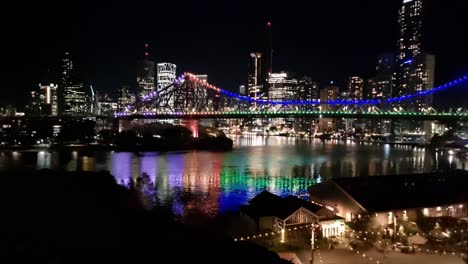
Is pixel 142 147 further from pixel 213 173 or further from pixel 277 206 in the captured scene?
pixel 277 206

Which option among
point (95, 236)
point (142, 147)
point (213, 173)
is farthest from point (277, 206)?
point (142, 147)

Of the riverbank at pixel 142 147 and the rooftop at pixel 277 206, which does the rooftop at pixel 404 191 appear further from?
the riverbank at pixel 142 147

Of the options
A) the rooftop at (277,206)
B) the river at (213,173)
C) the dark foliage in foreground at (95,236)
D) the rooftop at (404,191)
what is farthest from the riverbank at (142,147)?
the rooftop at (404,191)

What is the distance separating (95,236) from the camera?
273 inches

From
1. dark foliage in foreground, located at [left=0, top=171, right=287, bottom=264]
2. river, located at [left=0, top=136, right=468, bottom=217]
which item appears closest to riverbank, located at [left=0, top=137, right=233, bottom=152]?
river, located at [left=0, top=136, right=468, bottom=217]

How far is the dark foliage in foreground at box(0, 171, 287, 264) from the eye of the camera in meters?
5.67

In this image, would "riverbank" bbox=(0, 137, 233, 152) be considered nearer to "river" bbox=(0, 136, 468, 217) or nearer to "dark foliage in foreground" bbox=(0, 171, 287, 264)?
"river" bbox=(0, 136, 468, 217)

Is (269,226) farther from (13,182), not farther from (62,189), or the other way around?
(13,182)

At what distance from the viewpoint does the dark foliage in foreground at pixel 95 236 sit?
18.6 ft

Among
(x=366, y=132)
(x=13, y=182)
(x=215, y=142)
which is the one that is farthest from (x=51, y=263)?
(x=366, y=132)

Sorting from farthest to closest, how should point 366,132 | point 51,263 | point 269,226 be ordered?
1. point 366,132
2. point 269,226
3. point 51,263

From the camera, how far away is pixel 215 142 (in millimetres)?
38219

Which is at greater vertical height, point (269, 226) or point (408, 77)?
point (408, 77)

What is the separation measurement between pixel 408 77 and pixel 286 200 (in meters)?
70.0
